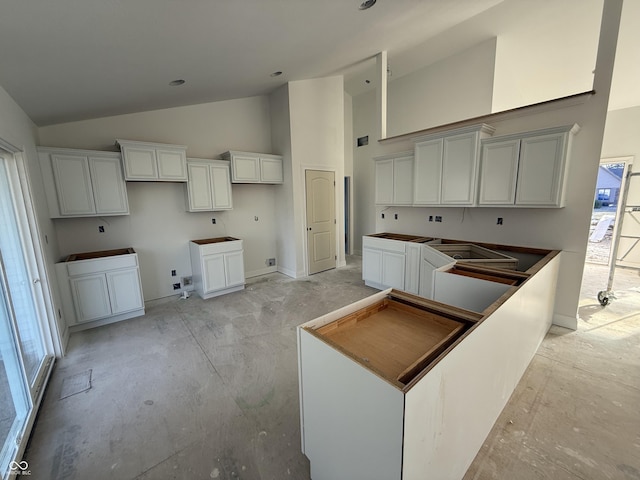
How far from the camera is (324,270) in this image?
551cm

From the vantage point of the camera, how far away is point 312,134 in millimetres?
4988

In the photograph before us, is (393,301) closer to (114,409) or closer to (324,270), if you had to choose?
(114,409)

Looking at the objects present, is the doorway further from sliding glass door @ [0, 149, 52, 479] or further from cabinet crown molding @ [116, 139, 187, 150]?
sliding glass door @ [0, 149, 52, 479]

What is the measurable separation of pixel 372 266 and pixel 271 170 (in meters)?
2.48

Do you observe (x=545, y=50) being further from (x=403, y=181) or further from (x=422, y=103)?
(x=403, y=181)

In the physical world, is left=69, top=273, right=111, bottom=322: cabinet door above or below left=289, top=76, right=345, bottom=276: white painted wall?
below

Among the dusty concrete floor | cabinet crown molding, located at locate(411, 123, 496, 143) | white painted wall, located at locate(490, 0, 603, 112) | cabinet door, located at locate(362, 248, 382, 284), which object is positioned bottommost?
the dusty concrete floor

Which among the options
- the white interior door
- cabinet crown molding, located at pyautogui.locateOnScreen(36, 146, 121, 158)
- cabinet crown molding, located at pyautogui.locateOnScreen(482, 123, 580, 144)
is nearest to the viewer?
cabinet crown molding, located at pyautogui.locateOnScreen(482, 123, 580, 144)

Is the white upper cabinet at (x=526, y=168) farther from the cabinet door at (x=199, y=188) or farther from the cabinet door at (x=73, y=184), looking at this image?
the cabinet door at (x=73, y=184)

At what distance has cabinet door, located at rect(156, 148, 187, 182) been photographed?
3.66 m

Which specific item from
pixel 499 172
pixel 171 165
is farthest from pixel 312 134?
pixel 499 172

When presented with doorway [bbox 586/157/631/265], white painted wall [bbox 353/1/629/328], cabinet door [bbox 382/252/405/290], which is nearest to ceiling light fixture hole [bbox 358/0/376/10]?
white painted wall [bbox 353/1/629/328]

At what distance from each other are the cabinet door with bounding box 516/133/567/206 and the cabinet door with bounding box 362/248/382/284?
198 centimetres

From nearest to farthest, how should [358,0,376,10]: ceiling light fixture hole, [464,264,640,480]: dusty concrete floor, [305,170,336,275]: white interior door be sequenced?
1. [464,264,640,480]: dusty concrete floor
2. [358,0,376,10]: ceiling light fixture hole
3. [305,170,336,275]: white interior door
